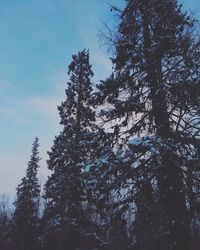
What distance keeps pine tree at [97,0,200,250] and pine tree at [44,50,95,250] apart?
6.45 meters

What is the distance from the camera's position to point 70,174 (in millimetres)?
22203

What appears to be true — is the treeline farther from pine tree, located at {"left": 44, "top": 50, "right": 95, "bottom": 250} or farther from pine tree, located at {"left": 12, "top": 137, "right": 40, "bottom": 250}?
pine tree, located at {"left": 12, "top": 137, "right": 40, "bottom": 250}

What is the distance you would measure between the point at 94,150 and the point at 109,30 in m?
4.76

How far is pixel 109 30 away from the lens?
13.2 meters

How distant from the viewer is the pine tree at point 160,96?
10172 mm

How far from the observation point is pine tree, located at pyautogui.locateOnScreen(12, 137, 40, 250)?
114ft

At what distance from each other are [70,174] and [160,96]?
12156mm

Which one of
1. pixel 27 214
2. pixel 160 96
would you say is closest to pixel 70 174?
pixel 160 96

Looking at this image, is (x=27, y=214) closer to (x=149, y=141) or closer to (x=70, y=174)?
(x=70, y=174)

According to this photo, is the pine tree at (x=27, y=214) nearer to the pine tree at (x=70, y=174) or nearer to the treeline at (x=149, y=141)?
the pine tree at (x=70, y=174)

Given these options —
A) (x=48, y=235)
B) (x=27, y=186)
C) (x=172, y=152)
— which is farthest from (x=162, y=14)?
(x=27, y=186)

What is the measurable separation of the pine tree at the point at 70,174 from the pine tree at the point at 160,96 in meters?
6.45

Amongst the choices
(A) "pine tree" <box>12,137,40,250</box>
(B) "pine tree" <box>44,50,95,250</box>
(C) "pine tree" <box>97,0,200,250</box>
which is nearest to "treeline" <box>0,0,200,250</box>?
(C) "pine tree" <box>97,0,200,250</box>

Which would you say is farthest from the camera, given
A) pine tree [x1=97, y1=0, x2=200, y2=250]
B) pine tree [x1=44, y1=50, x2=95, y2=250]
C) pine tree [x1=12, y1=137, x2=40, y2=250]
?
pine tree [x1=12, y1=137, x2=40, y2=250]
